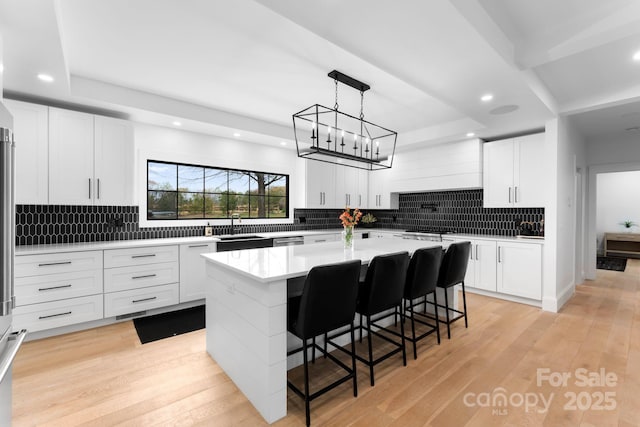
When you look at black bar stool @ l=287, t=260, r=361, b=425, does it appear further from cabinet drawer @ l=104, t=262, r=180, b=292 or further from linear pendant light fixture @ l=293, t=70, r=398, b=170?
cabinet drawer @ l=104, t=262, r=180, b=292

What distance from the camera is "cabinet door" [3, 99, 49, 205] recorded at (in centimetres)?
298

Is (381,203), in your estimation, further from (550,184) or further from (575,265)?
(575,265)

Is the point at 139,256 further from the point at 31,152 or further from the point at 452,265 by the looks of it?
the point at 452,265

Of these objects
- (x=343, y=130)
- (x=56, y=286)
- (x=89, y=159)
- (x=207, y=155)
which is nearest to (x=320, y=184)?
(x=207, y=155)

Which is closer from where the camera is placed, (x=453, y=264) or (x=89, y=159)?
(x=453, y=264)

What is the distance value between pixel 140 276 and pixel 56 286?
75 centimetres

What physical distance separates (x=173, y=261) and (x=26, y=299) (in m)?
1.35

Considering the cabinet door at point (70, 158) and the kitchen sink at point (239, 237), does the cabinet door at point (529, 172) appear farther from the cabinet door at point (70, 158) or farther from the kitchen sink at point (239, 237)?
the cabinet door at point (70, 158)

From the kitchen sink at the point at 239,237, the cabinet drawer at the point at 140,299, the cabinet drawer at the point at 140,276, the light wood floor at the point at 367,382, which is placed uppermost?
the kitchen sink at the point at 239,237

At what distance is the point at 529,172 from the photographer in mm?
4215

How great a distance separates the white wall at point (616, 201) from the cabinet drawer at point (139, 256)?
10.3 metres

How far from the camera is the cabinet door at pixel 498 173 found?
4418 millimetres

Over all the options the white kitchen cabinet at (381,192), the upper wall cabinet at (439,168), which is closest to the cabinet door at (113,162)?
the white kitchen cabinet at (381,192)

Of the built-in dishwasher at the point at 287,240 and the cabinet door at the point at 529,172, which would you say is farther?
the built-in dishwasher at the point at 287,240
